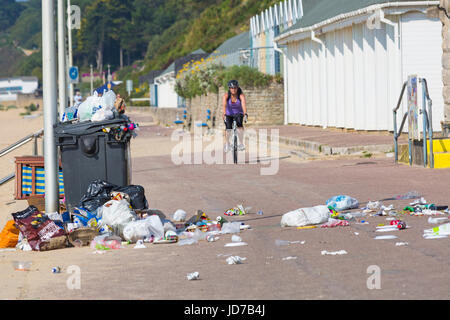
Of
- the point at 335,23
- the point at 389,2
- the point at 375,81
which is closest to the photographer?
the point at 389,2

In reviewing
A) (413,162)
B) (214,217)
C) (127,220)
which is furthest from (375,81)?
(127,220)

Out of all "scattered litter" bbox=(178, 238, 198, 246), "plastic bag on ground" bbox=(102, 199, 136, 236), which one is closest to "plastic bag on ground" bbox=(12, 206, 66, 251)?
"plastic bag on ground" bbox=(102, 199, 136, 236)

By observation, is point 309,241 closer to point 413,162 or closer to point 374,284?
point 374,284

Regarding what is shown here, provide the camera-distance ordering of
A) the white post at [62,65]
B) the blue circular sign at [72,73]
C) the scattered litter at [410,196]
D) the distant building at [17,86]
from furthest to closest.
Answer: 1. the distant building at [17,86]
2. the blue circular sign at [72,73]
3. the white post at [62,65]
4. the scattered litter at [410,196]

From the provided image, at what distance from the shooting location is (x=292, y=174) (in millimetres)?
16938

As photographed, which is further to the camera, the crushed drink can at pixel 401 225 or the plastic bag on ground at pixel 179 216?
the plastic bag on ground at pixel 179 216

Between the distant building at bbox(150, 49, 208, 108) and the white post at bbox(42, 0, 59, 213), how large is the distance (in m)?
63.9

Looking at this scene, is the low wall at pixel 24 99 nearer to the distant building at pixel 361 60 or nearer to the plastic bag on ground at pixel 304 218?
the distant building at pixel 361 60

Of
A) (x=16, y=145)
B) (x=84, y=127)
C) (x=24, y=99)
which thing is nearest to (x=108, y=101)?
(x=84, y=127)

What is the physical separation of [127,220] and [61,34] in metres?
22.1

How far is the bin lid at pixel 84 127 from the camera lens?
10359 mm

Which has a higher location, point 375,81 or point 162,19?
point 162,19

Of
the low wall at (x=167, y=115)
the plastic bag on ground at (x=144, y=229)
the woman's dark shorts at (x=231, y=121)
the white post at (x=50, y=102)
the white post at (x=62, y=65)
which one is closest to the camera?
the plastic bag on ground at (x=144, y=229)

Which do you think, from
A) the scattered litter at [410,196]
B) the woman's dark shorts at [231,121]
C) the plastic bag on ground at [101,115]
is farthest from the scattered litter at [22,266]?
the woman's dark shorts at [231,121]
